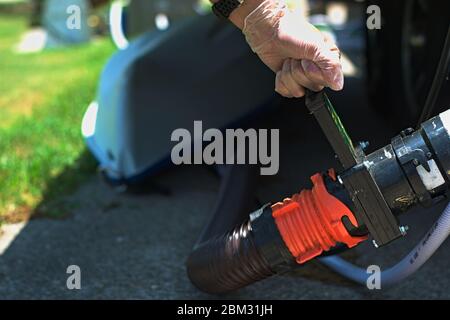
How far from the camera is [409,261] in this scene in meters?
1.86

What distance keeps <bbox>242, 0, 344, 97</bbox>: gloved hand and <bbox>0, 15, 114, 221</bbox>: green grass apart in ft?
6.28

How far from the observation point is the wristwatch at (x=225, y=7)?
1.63m

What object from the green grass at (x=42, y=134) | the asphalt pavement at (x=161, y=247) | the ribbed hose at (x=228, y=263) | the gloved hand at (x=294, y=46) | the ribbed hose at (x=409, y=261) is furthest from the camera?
the green grass at (x=42, y=134)

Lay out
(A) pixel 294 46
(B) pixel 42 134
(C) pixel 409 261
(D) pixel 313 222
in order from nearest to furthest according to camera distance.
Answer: (A) pixel 294 46
(D) pixel 313 222
(C) pixel 409 261
(B) pixel 42 134

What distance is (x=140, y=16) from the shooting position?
627 centimetres

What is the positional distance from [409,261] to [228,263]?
1.85 feet

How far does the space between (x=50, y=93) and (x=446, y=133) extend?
5.69 m

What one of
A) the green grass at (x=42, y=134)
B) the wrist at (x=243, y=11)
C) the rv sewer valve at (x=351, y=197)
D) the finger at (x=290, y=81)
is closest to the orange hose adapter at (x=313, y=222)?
the rv sewer valve at (x=351, y=197)

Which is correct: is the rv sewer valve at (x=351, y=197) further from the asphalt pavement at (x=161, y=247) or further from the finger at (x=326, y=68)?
the asphalt pavement at (x=161, y=247)

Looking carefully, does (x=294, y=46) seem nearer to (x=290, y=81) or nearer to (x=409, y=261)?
(x=290, y=81)

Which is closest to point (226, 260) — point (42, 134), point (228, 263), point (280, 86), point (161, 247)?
point (228, 263)

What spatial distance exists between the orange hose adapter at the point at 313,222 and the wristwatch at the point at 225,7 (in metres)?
0.54

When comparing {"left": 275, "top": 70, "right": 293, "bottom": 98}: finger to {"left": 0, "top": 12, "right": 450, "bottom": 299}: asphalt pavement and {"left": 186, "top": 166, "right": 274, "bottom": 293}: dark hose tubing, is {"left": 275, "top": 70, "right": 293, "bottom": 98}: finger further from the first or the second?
{"left": 0, "top": 12, "right": 450, "bottom": 299}: asphalt pavement

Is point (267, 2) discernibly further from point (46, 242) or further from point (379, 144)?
point (379, 144)
